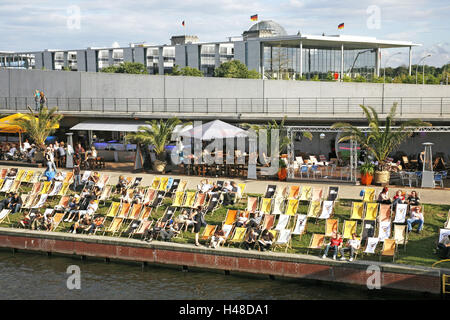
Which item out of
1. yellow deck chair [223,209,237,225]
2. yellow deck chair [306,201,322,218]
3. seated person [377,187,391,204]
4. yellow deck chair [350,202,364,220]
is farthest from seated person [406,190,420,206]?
yellow deck chair [223,209,237,225]

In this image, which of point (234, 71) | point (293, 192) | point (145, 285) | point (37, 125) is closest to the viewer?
point (145, 285)

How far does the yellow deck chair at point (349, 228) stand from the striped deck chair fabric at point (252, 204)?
3263 mm

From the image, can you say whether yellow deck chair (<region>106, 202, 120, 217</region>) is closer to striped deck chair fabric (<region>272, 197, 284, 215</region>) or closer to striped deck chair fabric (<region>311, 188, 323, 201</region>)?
striped deck chair fabric (<region>272, 197, 284, 215</region>)

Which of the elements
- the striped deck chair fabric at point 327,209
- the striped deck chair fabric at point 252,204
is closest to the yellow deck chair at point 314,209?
the striped deck chair fabric at point 327,209

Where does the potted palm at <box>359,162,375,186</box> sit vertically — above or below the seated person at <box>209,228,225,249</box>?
above

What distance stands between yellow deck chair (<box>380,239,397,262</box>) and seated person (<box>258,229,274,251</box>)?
→ 10.4 feet

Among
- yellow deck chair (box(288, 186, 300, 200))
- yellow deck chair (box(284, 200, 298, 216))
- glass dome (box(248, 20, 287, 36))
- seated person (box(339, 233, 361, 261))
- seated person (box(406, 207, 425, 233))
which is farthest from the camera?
glass dome (box(248, 20, 287, 36))

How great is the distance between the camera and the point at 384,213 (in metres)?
18.0

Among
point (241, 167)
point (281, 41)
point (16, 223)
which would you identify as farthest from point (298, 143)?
point (281, 41)

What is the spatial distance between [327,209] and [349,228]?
168cm

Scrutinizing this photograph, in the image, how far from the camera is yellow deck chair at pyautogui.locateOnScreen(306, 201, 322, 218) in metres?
18.8

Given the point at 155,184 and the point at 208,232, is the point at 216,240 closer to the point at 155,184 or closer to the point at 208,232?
the point at 208,232

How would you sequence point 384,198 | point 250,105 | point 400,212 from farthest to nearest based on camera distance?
point 250,105, point 384,198, point 400,212

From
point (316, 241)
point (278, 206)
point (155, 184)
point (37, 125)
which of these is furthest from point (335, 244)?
point (37, 125)
